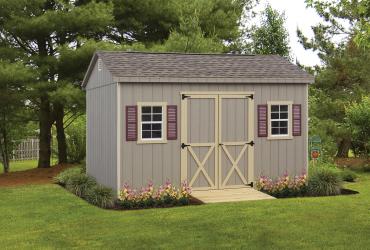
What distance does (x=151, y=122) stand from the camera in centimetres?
1352

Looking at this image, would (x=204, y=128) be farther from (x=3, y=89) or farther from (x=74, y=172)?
(x=3, y=89)

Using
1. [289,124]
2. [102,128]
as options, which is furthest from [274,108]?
[102,128]

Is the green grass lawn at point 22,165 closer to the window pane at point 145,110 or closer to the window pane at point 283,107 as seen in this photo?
the window pane at point 145,110

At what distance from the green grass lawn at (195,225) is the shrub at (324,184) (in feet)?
2.12

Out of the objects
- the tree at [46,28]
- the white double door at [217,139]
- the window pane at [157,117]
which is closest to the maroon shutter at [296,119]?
the white double door at [217,139]

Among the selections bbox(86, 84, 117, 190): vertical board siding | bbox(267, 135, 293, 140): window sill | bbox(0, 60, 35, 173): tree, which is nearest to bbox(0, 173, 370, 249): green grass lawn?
bbox(86, 84, 117, 190): vertical board siding

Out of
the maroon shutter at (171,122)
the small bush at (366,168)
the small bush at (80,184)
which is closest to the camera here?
the maroon shutter at (171,122)

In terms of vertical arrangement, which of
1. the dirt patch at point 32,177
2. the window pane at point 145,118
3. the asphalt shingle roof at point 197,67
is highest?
the asphalt shingle roof at point 197,67

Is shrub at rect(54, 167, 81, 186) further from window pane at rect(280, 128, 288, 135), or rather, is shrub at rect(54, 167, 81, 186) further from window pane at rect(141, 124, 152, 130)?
window pane at rect(280, 128, 288, 135)

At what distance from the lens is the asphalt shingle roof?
539 inches

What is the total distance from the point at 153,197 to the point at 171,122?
1865 millimetres

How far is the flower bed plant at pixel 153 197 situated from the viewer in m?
13.0

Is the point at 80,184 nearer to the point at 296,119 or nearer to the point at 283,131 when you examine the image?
the point at 283,131

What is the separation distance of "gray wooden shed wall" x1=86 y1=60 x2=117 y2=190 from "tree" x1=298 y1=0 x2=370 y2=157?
35.4ft
